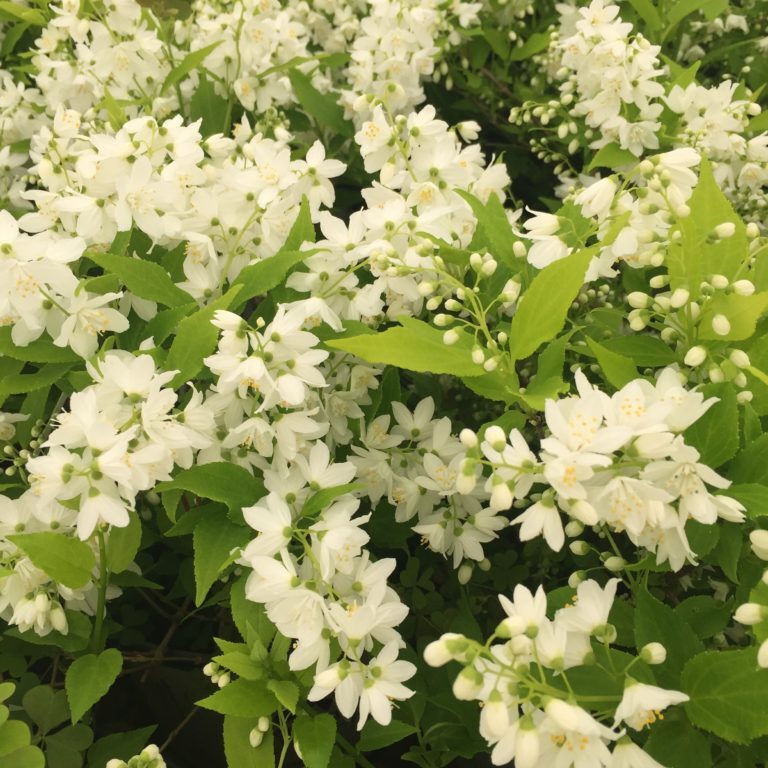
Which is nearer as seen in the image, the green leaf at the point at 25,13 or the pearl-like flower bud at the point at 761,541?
the pearl-like flower bud at the point at 761,541

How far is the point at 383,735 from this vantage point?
130cm

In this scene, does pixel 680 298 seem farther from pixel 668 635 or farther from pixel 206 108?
pixel 206 108

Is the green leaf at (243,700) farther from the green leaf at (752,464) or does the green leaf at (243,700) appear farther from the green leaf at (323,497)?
the green leaf at (752,464)

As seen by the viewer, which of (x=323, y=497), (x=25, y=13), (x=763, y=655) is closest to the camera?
(x=763, y=655)

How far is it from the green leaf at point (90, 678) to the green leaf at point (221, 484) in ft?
1.27

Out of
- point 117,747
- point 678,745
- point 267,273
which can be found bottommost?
point 117,747

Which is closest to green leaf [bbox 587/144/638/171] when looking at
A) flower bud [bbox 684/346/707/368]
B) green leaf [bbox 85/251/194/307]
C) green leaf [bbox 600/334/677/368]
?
green leaf [bbox 600/334/677/368]

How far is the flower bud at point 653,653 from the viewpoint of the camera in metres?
0.96

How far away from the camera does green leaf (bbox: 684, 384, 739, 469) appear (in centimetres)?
103

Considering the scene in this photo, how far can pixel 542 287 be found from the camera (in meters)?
1.14

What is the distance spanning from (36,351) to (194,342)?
0.32 meters

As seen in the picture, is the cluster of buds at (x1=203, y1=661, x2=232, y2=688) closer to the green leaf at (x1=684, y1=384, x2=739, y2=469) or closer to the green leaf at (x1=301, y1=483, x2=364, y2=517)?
the green leaf at (x1=301, y1=483, x2=364, y2=517)

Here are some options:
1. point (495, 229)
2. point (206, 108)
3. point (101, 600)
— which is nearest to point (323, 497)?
point (101, 600)

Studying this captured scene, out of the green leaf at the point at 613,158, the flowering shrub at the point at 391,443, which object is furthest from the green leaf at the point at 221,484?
the green leaf at the point at 613,158
